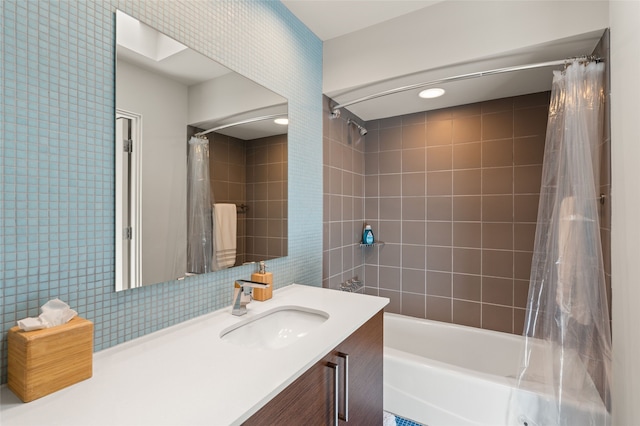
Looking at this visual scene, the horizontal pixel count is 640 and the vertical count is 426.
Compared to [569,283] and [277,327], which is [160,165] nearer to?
[277,327]

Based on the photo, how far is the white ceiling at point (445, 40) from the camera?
4.80ft

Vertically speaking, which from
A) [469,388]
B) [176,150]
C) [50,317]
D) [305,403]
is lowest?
[469,388]

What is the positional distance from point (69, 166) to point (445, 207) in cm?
235

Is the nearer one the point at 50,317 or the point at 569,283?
the point at 50,317

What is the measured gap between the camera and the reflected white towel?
1330 mm

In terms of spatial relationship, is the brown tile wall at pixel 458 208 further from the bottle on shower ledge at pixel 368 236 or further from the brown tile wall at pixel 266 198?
the brown tile wall at pixel 266 198

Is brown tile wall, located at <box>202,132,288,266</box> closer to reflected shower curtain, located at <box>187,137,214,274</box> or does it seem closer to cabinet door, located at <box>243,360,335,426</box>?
reflected shower curtain, located at <box>187,137,214,274</box>

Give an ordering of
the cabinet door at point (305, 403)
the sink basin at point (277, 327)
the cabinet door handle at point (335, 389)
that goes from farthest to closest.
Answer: the sink basin at point (277, 327) → the cabinet door handle at point (335, 389) → the cabinet door at point (305, 403)

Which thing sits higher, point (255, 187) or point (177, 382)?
point (255, 187)

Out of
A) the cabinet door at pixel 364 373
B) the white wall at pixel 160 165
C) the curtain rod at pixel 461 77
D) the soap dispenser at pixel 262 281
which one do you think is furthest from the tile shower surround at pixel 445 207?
the white wall at pixel 160 165

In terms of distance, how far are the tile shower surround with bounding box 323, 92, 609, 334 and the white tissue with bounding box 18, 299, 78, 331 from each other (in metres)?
1.51

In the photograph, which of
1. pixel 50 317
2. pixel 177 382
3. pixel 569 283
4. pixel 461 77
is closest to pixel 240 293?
pixel 177 382

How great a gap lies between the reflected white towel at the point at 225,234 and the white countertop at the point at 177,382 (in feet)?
1.02

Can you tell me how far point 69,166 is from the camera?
0.83 meters
